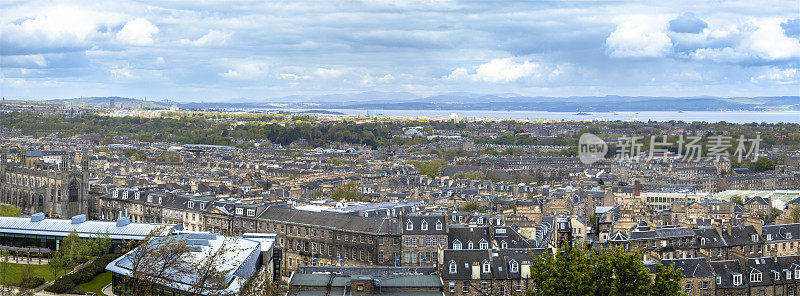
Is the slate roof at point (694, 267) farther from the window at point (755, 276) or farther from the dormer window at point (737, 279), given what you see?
the window at point (755, 276)

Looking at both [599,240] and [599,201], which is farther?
[599,201]

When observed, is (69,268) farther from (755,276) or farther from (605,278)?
(755,276)

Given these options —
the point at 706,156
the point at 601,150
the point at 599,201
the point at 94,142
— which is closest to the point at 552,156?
the point at 601,150

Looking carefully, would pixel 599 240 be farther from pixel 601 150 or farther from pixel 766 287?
pixel 601 150

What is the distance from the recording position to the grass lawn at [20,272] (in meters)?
48.9

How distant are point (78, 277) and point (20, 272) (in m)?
5.21

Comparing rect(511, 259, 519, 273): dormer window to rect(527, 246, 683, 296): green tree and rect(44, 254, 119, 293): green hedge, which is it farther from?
rect(44, 254, 119, 293): green hedge

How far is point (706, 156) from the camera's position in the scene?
14488 cm

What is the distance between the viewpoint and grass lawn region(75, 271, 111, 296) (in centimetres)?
4700

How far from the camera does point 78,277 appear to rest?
157 ft

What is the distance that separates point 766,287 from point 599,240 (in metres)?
14.2

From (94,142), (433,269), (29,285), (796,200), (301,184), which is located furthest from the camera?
(94,142)

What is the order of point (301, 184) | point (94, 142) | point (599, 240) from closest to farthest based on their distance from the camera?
point (599, 240), point (301, 184), point (94, 142)

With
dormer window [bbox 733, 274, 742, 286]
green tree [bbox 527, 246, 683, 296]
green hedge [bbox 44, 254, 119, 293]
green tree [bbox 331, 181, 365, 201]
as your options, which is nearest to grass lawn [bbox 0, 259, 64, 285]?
green hedge [bbox 44, 254, 119, 293]
